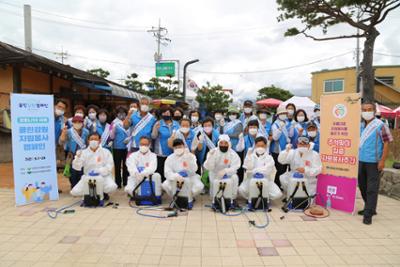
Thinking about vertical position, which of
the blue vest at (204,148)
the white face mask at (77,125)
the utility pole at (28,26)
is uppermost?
the utility pole at (28,26)

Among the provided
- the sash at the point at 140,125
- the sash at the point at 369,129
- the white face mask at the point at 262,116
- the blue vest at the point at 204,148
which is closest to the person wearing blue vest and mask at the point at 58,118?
the sash at the point at 140,125

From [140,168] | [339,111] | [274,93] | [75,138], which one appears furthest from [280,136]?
[274,93]

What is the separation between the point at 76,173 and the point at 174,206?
7.48 ft

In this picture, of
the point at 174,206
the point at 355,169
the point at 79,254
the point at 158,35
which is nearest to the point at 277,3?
the point at 355,169

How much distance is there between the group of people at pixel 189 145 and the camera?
17.4 feet

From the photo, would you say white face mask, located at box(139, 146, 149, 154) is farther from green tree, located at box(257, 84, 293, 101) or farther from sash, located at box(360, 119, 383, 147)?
green tree, located at box(257, 84, 293, 101)

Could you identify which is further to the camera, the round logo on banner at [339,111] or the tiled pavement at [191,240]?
the round logo on banner at [339,111]

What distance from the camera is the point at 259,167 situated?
525 cm

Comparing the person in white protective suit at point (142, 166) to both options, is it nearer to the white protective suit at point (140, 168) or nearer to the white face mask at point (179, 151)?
the white protective suit at point (140, 168)

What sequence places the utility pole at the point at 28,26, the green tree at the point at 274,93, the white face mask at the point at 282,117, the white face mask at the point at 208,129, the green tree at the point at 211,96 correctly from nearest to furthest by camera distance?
the white face mask at the point at 208,129
the white face mask at the point at 282,117
the utility pole at the point at 28,26
the green tree at the point at 211,96
the green tree at the point at 274,93

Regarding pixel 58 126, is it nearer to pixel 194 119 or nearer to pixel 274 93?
pixel 194 119

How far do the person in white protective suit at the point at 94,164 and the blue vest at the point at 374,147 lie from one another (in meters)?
4.56

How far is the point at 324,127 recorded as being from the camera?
5.43 meters

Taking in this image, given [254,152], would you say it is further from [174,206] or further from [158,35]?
[158,35]
